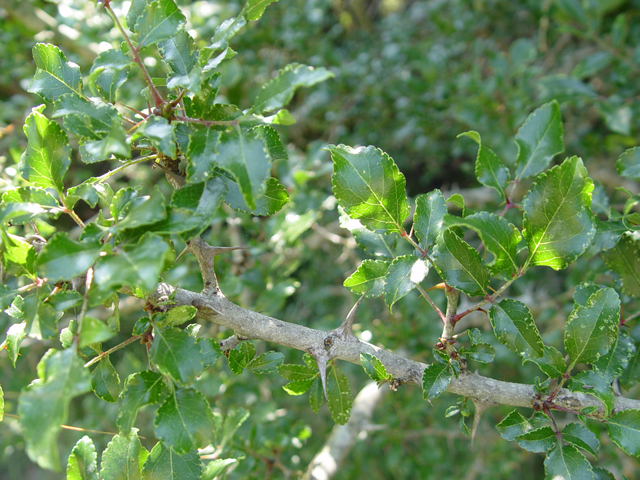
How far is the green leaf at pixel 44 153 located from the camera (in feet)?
1.69

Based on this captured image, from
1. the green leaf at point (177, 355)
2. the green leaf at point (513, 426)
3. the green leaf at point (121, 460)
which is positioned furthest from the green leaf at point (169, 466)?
the green leaf at point (513, 426)

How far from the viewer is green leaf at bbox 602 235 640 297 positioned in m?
0.69

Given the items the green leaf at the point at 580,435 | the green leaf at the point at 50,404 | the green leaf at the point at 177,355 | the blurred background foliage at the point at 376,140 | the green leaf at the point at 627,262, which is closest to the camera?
the green leaf at the point at 50,404

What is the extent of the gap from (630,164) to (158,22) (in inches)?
28.6

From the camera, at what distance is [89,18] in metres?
1.85

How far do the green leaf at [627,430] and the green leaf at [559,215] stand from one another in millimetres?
228

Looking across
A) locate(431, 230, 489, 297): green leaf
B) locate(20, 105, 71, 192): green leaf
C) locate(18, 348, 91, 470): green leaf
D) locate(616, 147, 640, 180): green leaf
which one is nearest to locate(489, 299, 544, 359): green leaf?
locate(431, 230, 489, 297): green leaf

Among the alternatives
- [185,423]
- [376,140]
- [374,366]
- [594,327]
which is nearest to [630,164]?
[594,327]

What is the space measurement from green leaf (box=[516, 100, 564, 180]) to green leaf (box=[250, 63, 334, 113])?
0.40 m

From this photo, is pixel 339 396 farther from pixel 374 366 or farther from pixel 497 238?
pixel 497 238

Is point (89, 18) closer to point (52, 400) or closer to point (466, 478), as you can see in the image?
point (52, 400)

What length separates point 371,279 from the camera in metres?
0.60

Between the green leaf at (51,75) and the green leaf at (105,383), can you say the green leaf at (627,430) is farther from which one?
the green leaf at (51,75)

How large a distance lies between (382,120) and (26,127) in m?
2.00
